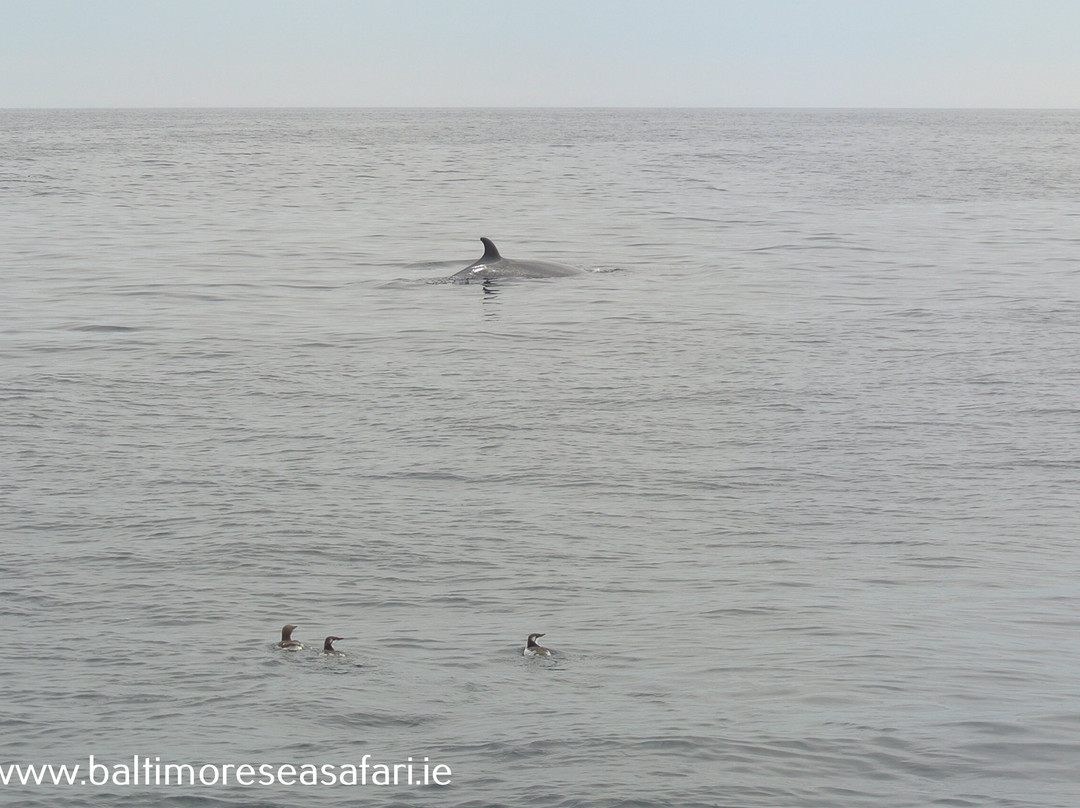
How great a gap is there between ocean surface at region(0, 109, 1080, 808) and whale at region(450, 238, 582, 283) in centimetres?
58

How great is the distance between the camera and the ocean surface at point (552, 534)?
7637 millimetres

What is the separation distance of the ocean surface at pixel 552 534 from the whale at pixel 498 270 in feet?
1.91

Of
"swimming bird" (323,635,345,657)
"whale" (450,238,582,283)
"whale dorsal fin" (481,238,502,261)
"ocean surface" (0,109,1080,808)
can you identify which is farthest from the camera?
"whale dorsal fin" (481,238,502,261)

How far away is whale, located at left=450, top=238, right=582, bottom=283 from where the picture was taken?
27.2 metres

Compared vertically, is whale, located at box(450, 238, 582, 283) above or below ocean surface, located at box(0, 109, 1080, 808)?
above

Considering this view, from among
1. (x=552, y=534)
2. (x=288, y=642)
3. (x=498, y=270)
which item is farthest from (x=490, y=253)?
(x=288, y=642)

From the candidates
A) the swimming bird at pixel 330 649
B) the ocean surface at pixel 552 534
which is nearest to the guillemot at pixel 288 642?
the ocean surface at pixel 552 534

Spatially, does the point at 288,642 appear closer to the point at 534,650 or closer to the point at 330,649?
the point at 330,649

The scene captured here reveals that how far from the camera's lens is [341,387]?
17.3 metres

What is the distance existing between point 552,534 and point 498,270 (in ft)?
53.2

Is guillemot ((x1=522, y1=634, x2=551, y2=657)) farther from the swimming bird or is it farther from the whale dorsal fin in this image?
the whale dorsal fin

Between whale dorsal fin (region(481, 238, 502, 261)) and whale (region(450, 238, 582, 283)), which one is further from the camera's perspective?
whale dorsal fin (region(481, 238, 502, 261))

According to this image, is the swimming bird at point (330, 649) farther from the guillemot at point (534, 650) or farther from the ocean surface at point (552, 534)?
the guillemot at point (534, 650)

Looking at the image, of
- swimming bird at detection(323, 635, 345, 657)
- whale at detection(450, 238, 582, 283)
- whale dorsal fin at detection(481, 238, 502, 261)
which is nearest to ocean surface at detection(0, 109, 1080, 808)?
swimming bird at detection(323, 635, 345, 657)
